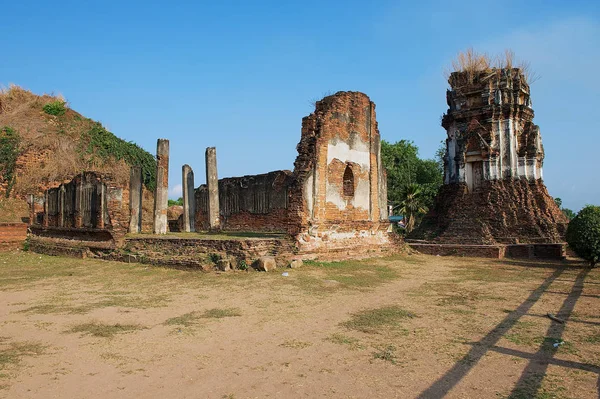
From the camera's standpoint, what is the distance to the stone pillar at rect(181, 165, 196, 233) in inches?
670

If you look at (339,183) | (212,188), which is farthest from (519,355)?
(212,188)

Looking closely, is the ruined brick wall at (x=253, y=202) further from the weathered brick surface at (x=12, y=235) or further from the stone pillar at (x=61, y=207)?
the weathered brick surface at (x=12, y=235)

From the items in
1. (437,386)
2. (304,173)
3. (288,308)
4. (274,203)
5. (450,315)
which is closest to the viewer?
(437,386)

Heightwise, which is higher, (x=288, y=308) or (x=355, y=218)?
(x=355, y=218)

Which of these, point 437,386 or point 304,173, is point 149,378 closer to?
point 437,386

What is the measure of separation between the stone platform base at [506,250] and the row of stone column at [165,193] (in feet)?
26.1

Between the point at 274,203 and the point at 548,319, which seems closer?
the point at 548,319

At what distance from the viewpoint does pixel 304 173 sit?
1165 cm

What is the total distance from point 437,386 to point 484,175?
15009 mm

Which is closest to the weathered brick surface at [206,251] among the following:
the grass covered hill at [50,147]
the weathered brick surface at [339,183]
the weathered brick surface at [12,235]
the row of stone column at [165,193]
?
the weathered brick surface at [339,183]

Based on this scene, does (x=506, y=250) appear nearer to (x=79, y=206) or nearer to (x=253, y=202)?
(x=253, y=202)

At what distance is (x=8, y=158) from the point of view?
21938mm

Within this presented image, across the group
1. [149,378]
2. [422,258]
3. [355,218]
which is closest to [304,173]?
[355,218]

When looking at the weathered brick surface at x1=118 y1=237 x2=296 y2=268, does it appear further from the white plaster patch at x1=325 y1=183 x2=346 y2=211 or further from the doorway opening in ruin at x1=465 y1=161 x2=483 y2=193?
the doorway opening in ruin at x1=465 y1=161 x2=483 y2=193
